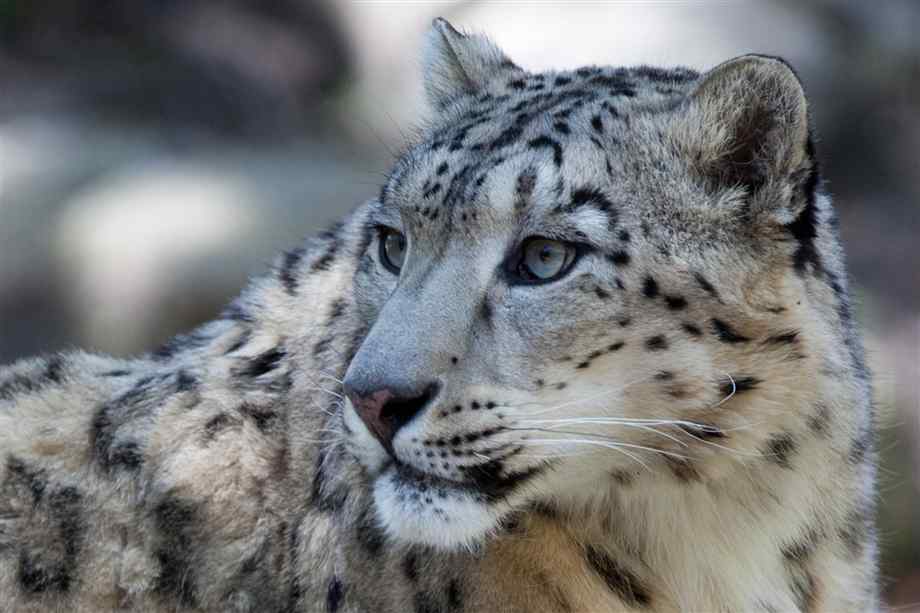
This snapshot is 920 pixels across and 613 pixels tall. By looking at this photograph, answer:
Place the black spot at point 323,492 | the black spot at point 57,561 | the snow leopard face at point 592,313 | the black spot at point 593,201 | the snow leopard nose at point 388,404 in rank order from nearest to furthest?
the snow leopard nose at point 388,404 → the snow leopard face at point 592,313 → the black spot at point 593,201 → the black spot at point 323,492 → the black spot at point 57,561

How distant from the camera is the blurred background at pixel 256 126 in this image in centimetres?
976

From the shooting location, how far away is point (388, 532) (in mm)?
3734

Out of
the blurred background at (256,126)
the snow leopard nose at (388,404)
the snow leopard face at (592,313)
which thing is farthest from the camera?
the blurred background at (256,126)

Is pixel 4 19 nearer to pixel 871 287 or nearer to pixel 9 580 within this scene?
pixel 871 287

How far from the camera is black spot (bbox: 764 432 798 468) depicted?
12.5ft

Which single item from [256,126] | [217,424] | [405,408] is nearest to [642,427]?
[405,408]

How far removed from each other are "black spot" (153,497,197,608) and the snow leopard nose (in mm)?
990

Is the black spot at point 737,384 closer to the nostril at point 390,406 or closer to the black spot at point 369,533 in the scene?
the nostril at point 390,406

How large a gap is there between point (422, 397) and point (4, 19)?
9.71 meters

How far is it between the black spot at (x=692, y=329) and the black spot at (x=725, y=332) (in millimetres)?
43

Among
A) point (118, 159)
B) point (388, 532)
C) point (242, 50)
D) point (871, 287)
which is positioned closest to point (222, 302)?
point (118, 159)

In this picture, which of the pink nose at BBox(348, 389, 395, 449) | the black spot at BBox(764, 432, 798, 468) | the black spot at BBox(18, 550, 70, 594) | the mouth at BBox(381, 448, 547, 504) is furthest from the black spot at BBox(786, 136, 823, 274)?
the black spot at BBox(18, 550, 70, 594)

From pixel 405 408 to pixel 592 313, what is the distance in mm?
539

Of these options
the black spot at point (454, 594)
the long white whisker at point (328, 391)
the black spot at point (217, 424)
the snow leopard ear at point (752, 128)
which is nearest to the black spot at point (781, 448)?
the snow leopard ear at point (752, 128)
